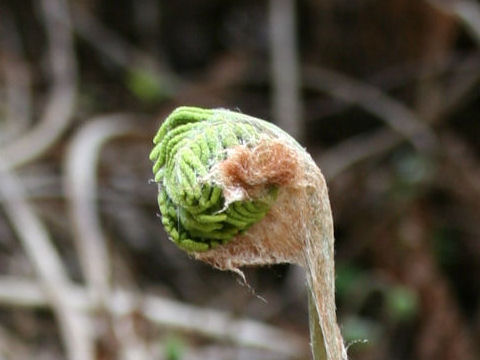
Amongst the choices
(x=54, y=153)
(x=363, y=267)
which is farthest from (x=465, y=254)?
(x=54, y=153)

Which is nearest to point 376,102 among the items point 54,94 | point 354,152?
point 354,152

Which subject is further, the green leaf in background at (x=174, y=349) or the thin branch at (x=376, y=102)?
the thin branch at (x=376, y=102)

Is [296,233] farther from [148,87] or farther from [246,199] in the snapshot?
[148,87]

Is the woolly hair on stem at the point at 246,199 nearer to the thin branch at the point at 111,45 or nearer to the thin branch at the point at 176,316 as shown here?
the thin branch at the point at 176,316

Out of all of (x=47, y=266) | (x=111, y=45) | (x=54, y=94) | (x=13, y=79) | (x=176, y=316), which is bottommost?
(x=176, y=316)

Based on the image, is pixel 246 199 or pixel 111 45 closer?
pixel 246 199

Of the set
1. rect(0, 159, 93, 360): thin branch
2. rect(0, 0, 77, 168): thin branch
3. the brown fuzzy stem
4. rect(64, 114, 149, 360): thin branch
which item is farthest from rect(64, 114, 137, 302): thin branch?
the brown fuzzy stem

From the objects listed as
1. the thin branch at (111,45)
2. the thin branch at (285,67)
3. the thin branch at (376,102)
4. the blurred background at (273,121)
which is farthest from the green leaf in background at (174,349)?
the thin branch at (111,45)

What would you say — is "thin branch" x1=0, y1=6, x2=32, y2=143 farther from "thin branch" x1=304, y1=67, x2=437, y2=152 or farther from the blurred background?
"thin branch" x1=304, y1=67, x2=437, y2=152
